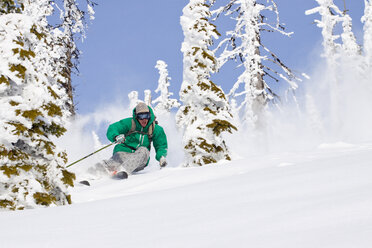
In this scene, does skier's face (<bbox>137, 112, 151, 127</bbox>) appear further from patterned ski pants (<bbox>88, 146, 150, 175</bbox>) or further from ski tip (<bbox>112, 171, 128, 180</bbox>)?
ski tip (<bbox>112, 171, 128, 180</bbox>)

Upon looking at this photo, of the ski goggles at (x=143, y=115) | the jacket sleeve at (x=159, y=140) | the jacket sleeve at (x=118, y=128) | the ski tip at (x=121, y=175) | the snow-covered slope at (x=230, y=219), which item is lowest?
the snow-covered slope at (x=230, y=219)

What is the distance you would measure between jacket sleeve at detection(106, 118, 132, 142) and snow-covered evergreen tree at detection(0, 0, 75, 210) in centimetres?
391

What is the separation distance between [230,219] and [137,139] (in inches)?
309

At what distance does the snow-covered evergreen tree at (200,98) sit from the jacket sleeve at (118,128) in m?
2.32

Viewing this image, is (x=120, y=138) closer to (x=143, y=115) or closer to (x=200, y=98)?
(x=143, y=115)

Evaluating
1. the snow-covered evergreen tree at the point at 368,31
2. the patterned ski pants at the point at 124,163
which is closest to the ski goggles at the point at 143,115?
the patterned ski pants at the point at 124,163

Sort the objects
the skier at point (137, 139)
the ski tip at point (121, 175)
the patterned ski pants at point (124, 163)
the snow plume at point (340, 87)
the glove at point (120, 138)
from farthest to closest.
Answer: the snow plume at point (340, 87)
the skier at point (137, 139)
the glove at point (120, 138)
the patterned ski pants at point (124, 163)
the ski tip at point (121, 175)

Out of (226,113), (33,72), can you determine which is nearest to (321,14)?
(226,113)

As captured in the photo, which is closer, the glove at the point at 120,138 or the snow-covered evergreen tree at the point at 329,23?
the glove at the point at 120,138

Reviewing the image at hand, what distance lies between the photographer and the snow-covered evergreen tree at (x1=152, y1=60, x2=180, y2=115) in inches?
1248

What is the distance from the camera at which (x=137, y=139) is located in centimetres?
954

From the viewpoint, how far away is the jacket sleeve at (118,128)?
9211mm

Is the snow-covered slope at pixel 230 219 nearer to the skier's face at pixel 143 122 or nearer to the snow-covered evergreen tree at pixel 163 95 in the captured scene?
the skier's face at pixel 143 122

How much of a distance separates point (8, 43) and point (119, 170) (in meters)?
4.19
